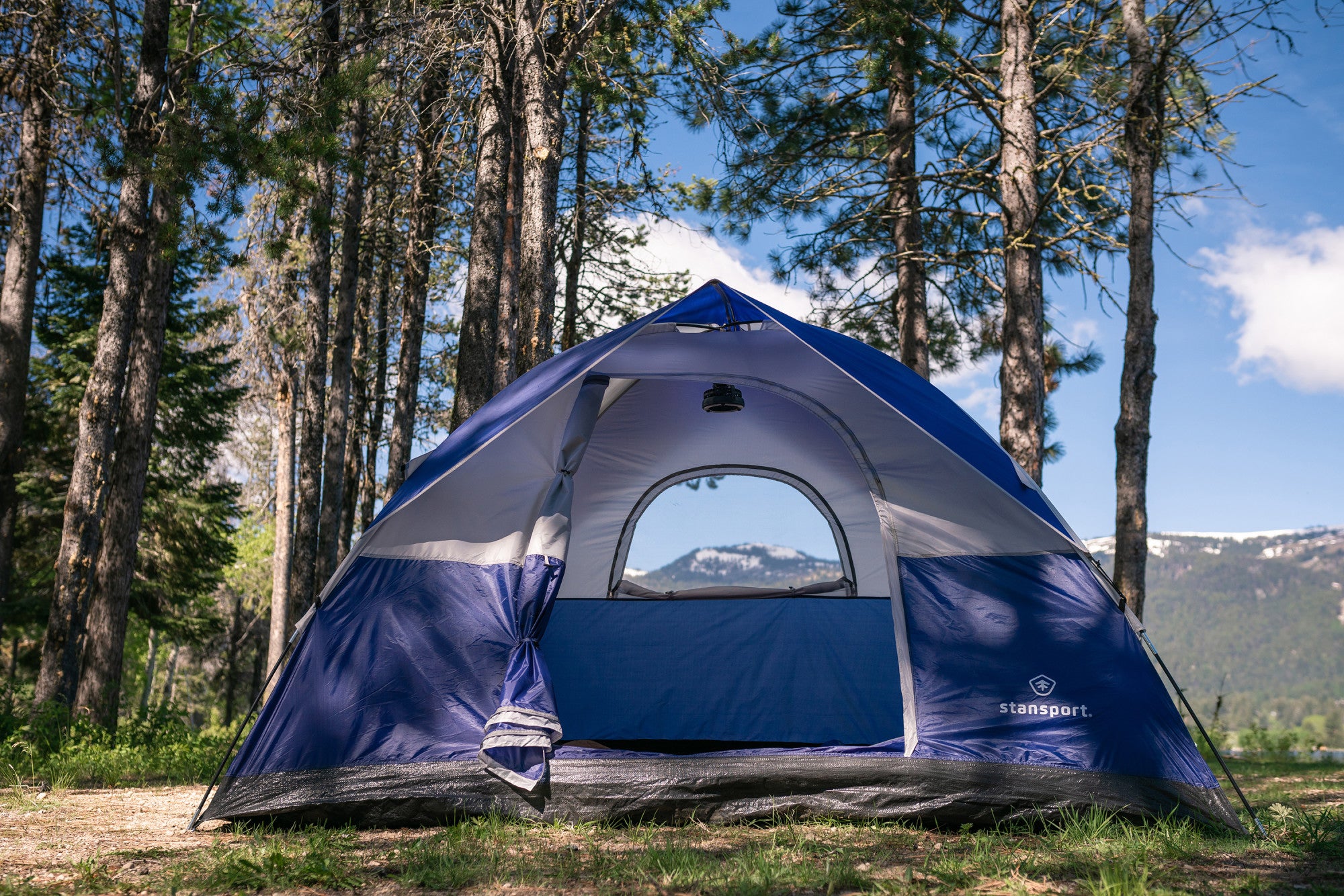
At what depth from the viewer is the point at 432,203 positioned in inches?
426

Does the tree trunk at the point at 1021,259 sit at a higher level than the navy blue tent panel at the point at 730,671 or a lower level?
higher

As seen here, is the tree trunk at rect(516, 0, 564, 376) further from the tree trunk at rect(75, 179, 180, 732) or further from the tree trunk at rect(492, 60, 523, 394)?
the tree trunk at rect(75, 179, 180, 732)

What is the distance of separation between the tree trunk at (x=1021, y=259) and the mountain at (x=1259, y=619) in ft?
420

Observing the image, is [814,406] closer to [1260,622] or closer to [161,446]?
[161,446]

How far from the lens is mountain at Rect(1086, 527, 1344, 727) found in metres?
139

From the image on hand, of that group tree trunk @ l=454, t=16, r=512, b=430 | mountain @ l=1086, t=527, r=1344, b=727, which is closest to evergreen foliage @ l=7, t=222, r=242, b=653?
tree trunk @ l=454, t=16, r=512, b=430

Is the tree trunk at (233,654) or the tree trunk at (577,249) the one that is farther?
the tree trunk at (233,654)

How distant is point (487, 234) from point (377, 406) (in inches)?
354

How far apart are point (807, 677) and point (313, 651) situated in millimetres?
2509

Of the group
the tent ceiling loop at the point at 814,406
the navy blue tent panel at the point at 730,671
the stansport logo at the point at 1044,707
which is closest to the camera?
the stansport logo at the point at 1044,707

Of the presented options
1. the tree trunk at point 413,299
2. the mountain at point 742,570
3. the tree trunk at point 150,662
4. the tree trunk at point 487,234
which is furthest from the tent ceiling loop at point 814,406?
the tree trunk at point 150,662

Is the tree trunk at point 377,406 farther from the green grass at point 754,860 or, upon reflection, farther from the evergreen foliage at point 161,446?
the green grass at point 754,860

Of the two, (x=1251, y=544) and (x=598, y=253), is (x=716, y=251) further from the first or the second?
(x=1251, y=544)

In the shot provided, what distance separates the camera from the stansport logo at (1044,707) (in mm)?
3371
